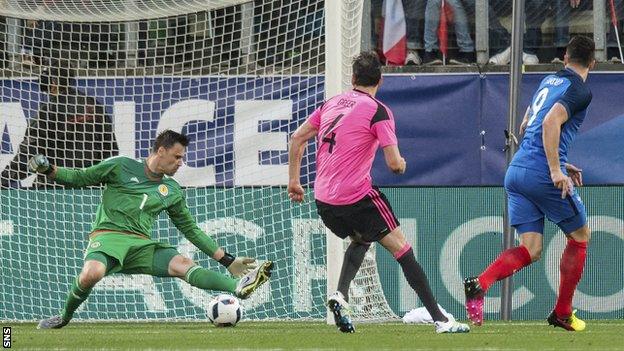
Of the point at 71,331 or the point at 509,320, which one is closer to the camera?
the point at 71,331

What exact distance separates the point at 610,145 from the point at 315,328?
4.84m

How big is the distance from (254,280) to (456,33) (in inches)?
218

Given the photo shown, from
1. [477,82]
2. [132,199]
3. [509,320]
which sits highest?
[477,82]

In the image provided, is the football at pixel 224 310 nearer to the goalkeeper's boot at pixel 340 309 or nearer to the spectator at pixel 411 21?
the goalkeeper's boot at pixel 340 309

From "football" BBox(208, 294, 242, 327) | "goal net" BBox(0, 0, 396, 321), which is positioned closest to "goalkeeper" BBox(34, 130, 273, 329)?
"football" BBox(208, 294, 242, 327)

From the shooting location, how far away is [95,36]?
1391 centimetres

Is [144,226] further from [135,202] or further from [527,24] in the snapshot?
[527,24]

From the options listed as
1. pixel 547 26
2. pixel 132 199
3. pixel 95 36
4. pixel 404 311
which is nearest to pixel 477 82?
pixel 547 26

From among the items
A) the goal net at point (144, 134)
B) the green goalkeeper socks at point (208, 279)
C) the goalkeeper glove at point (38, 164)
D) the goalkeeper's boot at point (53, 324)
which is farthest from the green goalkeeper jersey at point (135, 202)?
the goal net at point (144, 134)

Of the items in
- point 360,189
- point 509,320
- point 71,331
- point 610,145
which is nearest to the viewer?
point 360,189

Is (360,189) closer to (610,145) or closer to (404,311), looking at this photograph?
(404,311)

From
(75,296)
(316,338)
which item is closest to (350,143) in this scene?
(316,338)

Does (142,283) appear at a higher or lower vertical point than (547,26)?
lower

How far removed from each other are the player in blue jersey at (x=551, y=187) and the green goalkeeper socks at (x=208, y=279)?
1.86 m
